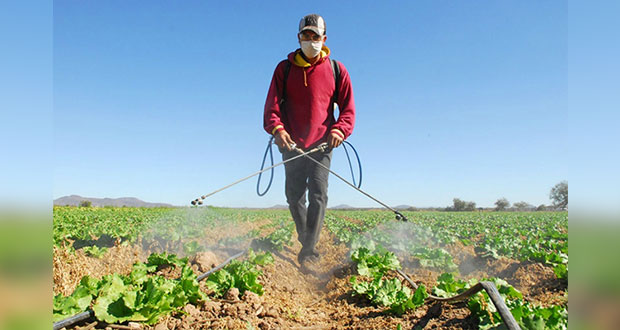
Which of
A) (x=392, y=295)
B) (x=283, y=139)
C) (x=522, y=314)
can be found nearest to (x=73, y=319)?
(x=392, y=295)

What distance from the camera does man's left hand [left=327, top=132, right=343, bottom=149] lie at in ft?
16.2

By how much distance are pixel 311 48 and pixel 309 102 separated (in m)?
0.66

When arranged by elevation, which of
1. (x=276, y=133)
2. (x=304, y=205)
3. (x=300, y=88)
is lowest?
(x=304, y=205)

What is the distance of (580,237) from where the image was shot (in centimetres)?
81

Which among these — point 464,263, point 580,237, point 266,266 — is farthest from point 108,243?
point 580,237

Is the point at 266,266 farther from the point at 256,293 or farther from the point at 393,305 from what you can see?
the point at 393,305

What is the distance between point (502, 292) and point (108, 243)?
266 inches

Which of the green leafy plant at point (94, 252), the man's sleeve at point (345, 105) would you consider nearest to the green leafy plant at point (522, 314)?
the man's sleeve at point (345, 105)

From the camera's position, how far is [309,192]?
18.0 feet

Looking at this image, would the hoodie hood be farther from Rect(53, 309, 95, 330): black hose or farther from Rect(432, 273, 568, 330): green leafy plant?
Rect(53, 309, 95, 330): black hose

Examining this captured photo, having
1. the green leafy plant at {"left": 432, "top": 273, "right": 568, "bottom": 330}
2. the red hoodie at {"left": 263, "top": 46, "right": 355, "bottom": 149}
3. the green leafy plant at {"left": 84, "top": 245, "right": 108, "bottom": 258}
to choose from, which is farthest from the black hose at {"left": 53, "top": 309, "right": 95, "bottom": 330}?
the green leafy plant at {"left": 84, "top": 245, "right": 108, "bottom": 258}

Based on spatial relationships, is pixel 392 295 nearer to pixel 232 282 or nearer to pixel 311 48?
pixel 232 282

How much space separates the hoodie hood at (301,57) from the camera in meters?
4.98

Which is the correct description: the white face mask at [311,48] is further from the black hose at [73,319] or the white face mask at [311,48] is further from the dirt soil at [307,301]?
the black hose at [73,319]
